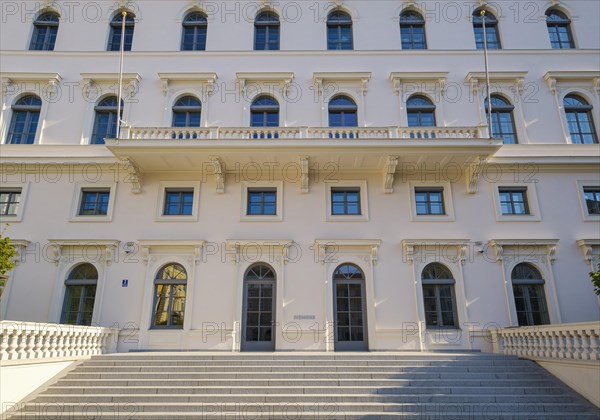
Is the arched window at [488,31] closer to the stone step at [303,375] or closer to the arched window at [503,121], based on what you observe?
the arched window at [503,121]

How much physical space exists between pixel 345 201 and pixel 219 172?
447 cm

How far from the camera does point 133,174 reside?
13.8 meters

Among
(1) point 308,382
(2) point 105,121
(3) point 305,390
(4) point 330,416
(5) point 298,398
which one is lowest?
(4) point 330,416

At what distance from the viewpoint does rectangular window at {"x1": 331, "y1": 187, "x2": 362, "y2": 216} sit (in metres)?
14.0

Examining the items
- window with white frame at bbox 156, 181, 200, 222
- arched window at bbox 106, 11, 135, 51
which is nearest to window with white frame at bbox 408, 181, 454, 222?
window with white frame at bbox 156, 181, 200, 222

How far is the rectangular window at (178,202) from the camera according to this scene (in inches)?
553

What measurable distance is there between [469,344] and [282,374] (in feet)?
21.6

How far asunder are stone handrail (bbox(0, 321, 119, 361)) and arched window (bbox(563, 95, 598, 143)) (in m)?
17.3

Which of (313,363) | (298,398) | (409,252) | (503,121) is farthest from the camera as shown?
(503,121)

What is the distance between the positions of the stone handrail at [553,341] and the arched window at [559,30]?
40.0 feet

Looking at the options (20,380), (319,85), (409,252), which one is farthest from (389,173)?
(20,380)

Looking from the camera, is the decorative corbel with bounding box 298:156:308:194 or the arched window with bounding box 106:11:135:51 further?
the arched window with bounding box 106:11:135:51

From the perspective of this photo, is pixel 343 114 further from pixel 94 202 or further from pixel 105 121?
pixel 94 202

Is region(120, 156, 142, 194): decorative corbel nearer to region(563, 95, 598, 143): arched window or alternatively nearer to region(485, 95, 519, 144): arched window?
region(485, 95, 519, 144): arched window
